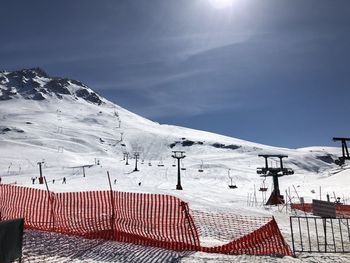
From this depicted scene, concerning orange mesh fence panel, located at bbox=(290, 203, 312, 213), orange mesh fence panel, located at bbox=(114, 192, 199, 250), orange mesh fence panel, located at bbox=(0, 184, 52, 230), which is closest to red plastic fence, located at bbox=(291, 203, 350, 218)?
orange mesh fence panel, located at bbox=(290, 203, 312, 213)

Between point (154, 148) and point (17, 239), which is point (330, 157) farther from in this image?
point (17, 239)

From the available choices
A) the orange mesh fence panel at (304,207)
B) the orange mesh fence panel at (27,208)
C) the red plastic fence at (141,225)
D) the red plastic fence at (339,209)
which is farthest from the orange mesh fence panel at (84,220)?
the orange mesh fence panel at (304,207)

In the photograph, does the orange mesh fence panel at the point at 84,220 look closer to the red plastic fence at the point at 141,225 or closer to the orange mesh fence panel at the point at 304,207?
the red plastic fence at the point at 141,225

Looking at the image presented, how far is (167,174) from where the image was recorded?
7900 cm

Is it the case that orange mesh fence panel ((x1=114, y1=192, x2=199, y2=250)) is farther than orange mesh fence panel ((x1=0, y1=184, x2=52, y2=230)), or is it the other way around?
orange mesh fence panel ((x1=0, y1=184, x2=52, y2=230))

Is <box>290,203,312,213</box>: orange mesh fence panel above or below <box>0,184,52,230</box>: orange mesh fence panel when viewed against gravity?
below

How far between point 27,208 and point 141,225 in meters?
5.19

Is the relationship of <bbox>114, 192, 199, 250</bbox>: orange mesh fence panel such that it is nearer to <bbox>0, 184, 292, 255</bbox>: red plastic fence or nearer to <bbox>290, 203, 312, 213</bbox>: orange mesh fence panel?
<bbox>0, 184, 292, 255</bbox>: red plastic fence

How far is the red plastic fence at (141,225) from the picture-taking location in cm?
1180

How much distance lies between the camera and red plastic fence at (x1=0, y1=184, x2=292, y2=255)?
38.7ft

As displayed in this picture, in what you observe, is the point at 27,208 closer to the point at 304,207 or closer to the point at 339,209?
the point at 304,207

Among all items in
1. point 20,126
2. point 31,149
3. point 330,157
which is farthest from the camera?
point 20,126

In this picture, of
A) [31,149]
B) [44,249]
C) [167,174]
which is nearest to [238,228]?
[44,249]

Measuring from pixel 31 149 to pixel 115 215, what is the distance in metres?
139
